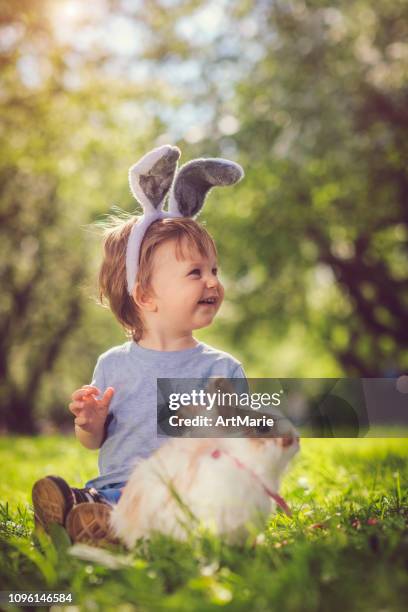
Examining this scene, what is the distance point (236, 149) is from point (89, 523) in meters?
6.78

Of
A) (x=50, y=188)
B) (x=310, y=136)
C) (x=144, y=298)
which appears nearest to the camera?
(x=144, y=298)

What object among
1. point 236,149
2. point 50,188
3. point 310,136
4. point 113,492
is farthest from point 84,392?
point 50,188

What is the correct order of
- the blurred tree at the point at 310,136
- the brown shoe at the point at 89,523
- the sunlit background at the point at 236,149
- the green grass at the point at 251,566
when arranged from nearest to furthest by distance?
the green grass at the point at 251,566 < the brown shoe at the point at 89,523 < the blurred tree at the point at 310,136 < the sunlit background at the point at 236,149

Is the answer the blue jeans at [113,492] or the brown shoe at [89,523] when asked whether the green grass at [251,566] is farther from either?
the blue jeans at [113,492]

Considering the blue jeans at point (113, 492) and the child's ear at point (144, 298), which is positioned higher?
the child's ear at point (144, 298)

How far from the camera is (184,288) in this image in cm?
231

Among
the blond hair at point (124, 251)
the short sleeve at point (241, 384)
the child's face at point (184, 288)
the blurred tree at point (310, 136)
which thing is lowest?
A: the short sleeve at point (241, 384)

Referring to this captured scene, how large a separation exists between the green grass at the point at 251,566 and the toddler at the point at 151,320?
15.3 inches

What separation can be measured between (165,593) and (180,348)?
1.01 m

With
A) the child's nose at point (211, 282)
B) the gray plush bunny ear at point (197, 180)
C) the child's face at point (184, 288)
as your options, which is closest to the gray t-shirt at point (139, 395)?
the child's face at point (184, 288)

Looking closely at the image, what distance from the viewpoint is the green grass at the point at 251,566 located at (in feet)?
4.50

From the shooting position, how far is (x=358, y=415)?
2.16m

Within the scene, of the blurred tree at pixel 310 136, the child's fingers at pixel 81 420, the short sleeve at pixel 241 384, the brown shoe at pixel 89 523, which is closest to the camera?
the brown shoe at pixel 89 523

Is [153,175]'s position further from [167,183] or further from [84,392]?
[84,392]
